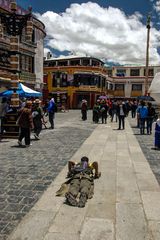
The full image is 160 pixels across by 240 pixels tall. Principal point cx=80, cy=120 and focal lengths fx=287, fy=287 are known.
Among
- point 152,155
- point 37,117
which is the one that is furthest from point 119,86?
point 152,155

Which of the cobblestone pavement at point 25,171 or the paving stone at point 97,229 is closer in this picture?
the paving stone at point 97,229

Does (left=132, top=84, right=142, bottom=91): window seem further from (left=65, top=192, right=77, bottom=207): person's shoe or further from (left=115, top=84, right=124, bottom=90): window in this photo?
(left=65, top=192, right=77, bottom=207): person's shoe

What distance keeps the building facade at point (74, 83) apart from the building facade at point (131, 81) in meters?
13.1

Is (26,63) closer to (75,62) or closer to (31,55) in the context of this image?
(31,55)

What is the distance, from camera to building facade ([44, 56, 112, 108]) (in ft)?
150

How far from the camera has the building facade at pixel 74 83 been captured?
150ft

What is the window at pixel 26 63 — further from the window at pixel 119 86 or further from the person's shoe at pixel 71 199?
the window at pixel 119 86

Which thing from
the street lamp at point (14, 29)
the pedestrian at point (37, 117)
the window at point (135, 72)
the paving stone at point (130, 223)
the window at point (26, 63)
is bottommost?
the paving stone at point (130, 223)

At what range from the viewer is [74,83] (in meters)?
45.7

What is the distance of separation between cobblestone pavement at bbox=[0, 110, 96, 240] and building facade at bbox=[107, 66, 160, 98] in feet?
164

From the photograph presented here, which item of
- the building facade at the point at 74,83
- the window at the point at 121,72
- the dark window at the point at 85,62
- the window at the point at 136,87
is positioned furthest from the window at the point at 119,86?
the dark window at the point at 85,62

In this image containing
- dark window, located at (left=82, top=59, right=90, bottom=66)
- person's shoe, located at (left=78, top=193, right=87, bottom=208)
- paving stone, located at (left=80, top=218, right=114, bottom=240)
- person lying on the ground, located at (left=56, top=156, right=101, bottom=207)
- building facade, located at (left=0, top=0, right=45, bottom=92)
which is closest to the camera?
paving stone, located at (left=80, top=218, right=114, bottom=240)

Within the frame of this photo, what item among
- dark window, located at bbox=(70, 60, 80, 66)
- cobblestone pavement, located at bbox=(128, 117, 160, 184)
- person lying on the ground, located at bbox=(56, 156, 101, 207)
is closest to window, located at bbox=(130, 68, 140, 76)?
dark window, located at bbox=(70, 60, 80, 66)

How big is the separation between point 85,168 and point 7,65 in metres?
8.49
